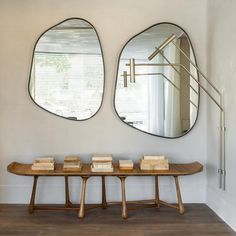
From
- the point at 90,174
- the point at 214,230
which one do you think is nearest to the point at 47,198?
the point at 90,174

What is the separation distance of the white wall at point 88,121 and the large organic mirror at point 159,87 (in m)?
0.08

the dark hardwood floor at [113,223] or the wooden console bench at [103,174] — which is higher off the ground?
the wooden console bench at [103,174]

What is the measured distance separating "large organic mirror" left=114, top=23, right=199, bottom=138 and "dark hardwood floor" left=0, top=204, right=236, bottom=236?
77 cm

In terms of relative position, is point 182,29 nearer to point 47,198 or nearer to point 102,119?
point 102,119

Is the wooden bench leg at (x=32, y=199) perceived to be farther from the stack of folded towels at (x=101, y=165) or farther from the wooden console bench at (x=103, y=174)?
the stack of folded towels at (x=101, y=165)

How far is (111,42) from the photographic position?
3109 mm

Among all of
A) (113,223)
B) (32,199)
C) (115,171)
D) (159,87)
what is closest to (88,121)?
(115,171)

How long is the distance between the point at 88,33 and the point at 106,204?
1.64 metres

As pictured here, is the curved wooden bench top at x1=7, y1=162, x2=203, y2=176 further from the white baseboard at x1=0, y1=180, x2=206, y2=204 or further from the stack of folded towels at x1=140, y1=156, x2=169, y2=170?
the white baseboard at x1=0, y1=180, x2=206, y2=204

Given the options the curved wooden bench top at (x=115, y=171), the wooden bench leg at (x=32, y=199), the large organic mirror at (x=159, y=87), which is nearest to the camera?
the curved wooden bench top at (x=115, y=171)

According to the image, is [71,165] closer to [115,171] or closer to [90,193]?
[115,171]

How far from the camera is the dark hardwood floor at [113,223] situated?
2436 mm

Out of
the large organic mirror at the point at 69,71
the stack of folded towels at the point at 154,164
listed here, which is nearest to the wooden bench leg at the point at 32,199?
the large organic mirror at the point at 69,71

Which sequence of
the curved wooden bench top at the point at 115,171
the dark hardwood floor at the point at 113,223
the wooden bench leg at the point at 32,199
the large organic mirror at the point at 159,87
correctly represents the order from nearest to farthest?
1. the dark hardwood floor at the point at 113,223
2. the curved wooden bench top at the point at 115,171
3. the wooden bench leg at the point at 32,199
4. the large organic mirror at the point at 159,87
